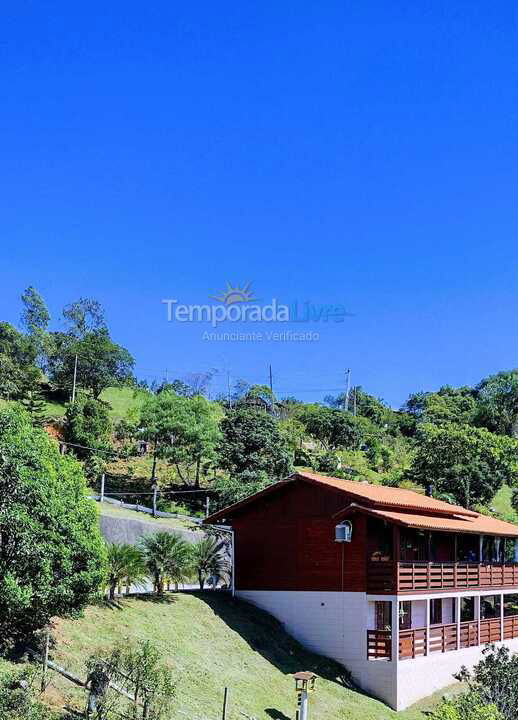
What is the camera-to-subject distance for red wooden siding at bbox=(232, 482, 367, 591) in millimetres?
25031

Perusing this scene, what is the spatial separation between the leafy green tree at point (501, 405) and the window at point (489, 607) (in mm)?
51281

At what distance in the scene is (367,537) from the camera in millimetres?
25078

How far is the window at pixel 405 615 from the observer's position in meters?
27.3

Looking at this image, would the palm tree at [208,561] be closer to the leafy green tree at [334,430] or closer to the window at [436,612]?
the window at [436,612]

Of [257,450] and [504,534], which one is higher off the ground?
[257,450]

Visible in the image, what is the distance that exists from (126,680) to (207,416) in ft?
119

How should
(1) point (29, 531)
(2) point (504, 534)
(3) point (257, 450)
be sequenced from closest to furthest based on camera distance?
(1) point (29, 531), (2) point (504, 534), (3) point (257, 450)

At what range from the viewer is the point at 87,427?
55.7m

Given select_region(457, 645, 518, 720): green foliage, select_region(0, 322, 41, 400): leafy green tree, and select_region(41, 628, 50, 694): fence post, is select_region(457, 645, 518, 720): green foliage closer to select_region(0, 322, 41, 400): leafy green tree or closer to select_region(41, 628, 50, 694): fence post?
select_region(41, 628, 50, 694): fence post

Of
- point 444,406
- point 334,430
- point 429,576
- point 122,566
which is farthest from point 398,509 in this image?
point 444,406

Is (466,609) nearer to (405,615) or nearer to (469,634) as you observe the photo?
(469,634)

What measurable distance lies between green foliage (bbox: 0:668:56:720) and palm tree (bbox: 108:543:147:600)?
6514 millimetres

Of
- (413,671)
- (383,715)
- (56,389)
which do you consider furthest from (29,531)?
(56,389)

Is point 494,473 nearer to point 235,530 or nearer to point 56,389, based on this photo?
point 235,530
